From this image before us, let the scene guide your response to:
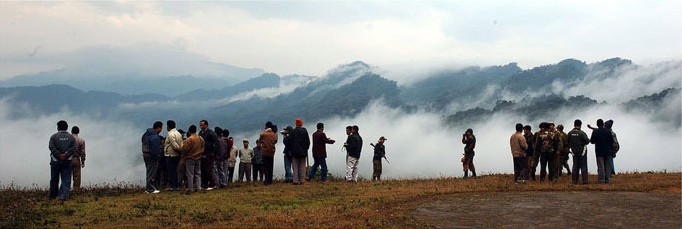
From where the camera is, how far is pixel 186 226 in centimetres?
1141

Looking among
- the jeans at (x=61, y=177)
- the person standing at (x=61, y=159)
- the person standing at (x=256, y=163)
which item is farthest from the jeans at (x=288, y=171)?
the jeans at (x=61, y=177)

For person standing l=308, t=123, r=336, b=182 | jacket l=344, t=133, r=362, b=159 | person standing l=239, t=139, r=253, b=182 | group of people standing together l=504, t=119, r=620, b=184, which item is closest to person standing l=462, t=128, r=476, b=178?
group of people standing together l=504, t=119, r=620, b=184

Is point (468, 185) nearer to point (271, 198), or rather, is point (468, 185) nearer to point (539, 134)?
point (539, 134)

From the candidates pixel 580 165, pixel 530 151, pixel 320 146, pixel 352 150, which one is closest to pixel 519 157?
pixel 530 151

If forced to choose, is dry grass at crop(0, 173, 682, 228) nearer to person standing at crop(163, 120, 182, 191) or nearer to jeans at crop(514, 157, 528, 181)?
jeans at crop(514, 157, 528, 181)

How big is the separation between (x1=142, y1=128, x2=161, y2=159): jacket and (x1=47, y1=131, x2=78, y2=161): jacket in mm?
2192

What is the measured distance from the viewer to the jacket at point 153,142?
1748 centimetres

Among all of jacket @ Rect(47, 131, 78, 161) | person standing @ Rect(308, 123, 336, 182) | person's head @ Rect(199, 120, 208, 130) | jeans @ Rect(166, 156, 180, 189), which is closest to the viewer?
jacket @ Rect(47, 131, 78, 161)

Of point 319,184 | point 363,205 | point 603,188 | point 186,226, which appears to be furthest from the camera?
point 319,184

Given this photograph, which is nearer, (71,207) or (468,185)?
(71,207)

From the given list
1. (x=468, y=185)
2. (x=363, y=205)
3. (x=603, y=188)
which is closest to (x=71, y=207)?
(x=363, y=205)

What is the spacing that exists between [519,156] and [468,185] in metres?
2.25

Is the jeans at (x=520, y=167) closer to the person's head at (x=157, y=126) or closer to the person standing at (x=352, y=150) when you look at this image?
the person standing at (x=352, y=150)

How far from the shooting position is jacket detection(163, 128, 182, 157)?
1730cm
